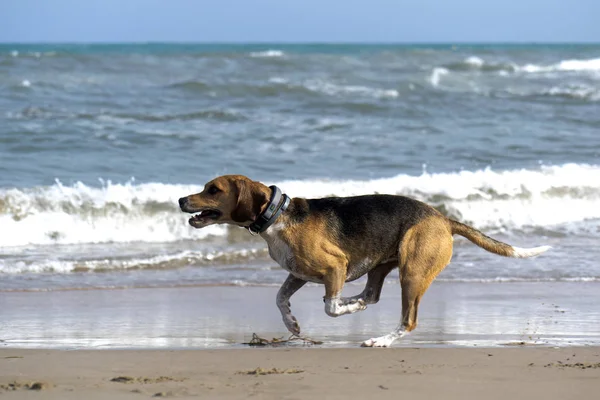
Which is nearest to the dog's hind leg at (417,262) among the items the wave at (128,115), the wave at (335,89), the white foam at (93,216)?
the white foam at (93,216)

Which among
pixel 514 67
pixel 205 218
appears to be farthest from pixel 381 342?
pixel 514 67

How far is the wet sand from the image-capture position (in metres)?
6.94

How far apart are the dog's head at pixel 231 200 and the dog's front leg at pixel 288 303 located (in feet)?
1.92

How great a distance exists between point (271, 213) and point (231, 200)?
0.28 metres

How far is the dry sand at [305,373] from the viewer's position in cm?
527

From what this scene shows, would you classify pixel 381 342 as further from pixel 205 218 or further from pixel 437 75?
pixel 437 75

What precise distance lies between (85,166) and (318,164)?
3745 mm

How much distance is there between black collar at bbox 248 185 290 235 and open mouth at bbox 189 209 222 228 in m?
0.25

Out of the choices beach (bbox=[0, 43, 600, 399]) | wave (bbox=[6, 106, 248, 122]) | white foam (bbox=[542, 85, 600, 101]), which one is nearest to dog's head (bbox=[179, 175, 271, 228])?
beach (bbox=[0, 43, 600, 399])

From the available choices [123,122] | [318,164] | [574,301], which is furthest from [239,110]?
[574,301]

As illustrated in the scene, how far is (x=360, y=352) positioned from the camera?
21.1ft

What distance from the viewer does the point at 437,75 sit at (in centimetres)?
3222

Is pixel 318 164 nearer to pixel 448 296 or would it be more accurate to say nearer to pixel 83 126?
pixel 83 126

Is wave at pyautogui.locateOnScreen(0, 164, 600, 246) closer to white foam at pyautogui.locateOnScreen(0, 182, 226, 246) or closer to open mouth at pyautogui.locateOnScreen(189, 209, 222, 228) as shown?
white foam at pyautogui.locateOnScreen(0, 182, 226, 246)
